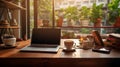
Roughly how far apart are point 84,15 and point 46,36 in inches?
77.2

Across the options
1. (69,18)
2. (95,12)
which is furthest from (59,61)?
Result: (95,12)

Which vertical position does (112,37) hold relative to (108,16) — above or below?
below

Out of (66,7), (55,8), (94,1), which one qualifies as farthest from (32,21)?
(94,1)

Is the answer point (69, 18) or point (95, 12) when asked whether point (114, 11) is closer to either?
point (95, 12)

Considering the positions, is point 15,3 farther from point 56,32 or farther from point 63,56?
point 63,56

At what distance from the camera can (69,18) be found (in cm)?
335

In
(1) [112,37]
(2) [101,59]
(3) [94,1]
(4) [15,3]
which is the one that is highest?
(3) [94,1]

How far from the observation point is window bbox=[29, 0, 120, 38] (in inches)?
128

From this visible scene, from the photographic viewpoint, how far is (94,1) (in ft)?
11.4

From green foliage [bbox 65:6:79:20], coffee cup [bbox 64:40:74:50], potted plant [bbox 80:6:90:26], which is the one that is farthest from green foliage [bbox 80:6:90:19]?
coffee cup [bbox 64:40:74:50]

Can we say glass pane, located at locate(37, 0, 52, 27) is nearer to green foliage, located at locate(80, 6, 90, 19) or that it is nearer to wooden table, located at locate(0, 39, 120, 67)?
green foliage, located at locate(80, 6, 90, 19)

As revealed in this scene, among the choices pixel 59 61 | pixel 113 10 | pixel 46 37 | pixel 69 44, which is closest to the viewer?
pixel 59 61

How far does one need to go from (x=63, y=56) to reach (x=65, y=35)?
7.01 feet

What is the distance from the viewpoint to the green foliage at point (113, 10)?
3268 millimetres
